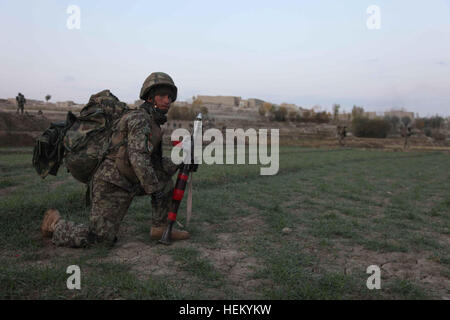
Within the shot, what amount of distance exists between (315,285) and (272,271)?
1.53 feet

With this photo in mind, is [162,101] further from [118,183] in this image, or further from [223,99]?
[223,99]

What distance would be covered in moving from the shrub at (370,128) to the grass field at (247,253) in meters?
64.8

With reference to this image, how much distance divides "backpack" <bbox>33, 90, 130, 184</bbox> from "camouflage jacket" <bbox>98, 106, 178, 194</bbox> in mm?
132

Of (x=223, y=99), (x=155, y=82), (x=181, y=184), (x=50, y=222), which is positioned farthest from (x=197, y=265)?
(x=223, y=99)

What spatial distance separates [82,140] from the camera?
428 cm

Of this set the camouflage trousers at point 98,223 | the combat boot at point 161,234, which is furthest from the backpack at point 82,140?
the combat boot at point 161,234

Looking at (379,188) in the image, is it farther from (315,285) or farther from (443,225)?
(315,285)

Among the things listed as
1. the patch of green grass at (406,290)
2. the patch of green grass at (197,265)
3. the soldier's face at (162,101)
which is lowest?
the patch of green grass at (406,290)

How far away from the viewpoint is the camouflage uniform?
4.14m

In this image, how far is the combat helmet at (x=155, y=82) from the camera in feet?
14.6

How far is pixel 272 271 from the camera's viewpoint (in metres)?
3.59

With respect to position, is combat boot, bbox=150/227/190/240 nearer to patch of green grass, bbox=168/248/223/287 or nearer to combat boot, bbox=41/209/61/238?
patch of green grass, bbox=168/248/223/287

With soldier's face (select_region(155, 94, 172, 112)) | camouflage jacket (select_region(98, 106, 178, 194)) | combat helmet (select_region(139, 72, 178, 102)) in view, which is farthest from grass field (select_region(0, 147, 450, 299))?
combat helmet (select_region(139, 72, 178, 102))

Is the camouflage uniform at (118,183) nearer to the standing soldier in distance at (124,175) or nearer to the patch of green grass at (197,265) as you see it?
the standing soldier in distance at (124,175)
